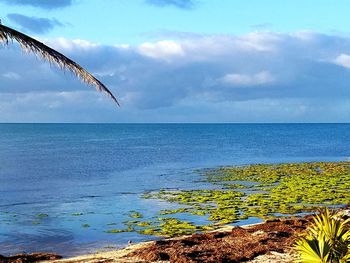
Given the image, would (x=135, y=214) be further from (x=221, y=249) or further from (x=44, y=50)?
(x=44, y=50)

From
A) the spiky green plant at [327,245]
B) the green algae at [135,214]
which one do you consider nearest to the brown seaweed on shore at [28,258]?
the green algae at [135,214]

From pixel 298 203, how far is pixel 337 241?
26.4 m

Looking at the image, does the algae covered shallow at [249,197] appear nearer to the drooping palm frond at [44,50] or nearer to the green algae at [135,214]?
the green algae at [135,214]

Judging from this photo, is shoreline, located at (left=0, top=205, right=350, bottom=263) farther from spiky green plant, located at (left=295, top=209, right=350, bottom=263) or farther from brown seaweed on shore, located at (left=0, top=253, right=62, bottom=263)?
spiky green plant, located at (left=295, top=209, right=350, bottom=263)

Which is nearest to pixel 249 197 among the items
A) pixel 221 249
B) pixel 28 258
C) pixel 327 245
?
pixel 221 249

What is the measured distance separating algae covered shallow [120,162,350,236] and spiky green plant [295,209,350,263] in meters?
16.7

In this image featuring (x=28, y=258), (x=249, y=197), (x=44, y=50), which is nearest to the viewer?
(x=44, y=50)

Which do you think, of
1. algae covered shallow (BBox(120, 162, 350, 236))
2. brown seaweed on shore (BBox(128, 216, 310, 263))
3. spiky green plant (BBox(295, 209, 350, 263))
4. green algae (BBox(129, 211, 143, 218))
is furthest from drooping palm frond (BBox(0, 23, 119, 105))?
green algae (BBox(129, 211, 143, 218))

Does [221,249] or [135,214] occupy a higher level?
[221,249]

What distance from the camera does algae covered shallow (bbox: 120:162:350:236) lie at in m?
29.8

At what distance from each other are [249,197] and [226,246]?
777 inches

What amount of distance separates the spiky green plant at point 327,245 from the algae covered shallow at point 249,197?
16664 millimetres

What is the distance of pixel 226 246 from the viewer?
63.8 feet

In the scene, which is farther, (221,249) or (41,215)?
(41,215)
